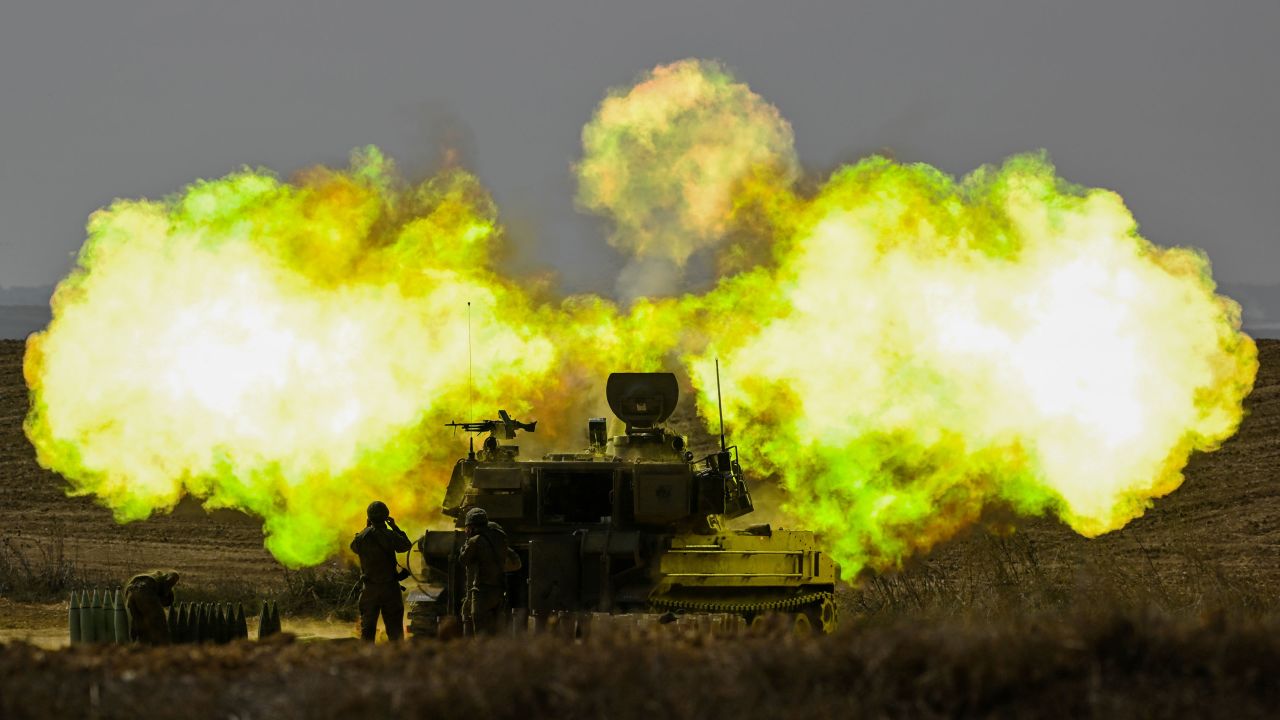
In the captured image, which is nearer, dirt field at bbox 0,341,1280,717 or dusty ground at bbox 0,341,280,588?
dirt field at bbox 0,341,1280,717

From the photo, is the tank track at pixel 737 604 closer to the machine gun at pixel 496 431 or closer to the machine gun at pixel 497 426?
the machine gun at pixel 496 431

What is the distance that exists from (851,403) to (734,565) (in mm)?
5899

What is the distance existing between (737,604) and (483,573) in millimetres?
2651

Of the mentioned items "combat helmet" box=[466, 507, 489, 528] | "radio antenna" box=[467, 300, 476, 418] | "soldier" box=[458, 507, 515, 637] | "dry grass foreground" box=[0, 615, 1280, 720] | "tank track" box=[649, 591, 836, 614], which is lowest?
"dry grass foreground" box=[0, 615, 1280, 720]

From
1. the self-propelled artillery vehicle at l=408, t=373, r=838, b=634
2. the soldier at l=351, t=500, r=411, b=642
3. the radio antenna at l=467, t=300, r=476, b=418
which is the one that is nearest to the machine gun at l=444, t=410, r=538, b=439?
the self-propelled artillery vehicle at l=408, t=373, r=838, b=634

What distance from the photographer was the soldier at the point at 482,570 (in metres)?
18.9

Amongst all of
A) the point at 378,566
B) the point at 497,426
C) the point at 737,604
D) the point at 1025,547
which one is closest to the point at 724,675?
the point at 737,604

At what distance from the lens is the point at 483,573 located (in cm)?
1898

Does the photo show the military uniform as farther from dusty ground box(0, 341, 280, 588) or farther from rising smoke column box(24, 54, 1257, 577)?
dusty ground box(0, 341, 280, 588)

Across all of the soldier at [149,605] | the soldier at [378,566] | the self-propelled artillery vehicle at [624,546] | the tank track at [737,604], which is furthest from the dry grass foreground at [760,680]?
Answer: the self-propelled artillery vehicle at [624,546]

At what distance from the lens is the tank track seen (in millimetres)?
19391

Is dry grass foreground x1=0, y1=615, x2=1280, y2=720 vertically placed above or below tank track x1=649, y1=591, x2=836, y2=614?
below

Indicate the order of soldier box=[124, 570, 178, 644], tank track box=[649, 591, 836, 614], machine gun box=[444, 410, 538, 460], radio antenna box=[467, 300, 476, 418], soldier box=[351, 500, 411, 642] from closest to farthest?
soldier box=[124, 570, 178, 644]
tank track box=[649, 591, 836, 614]
soldier box=[351, 500, 411, 642]
machine gun box=[444, 410, 538, 460]
radio antenna box=[467, 300, 476, 418]

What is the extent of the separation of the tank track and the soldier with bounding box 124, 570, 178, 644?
4.75m
